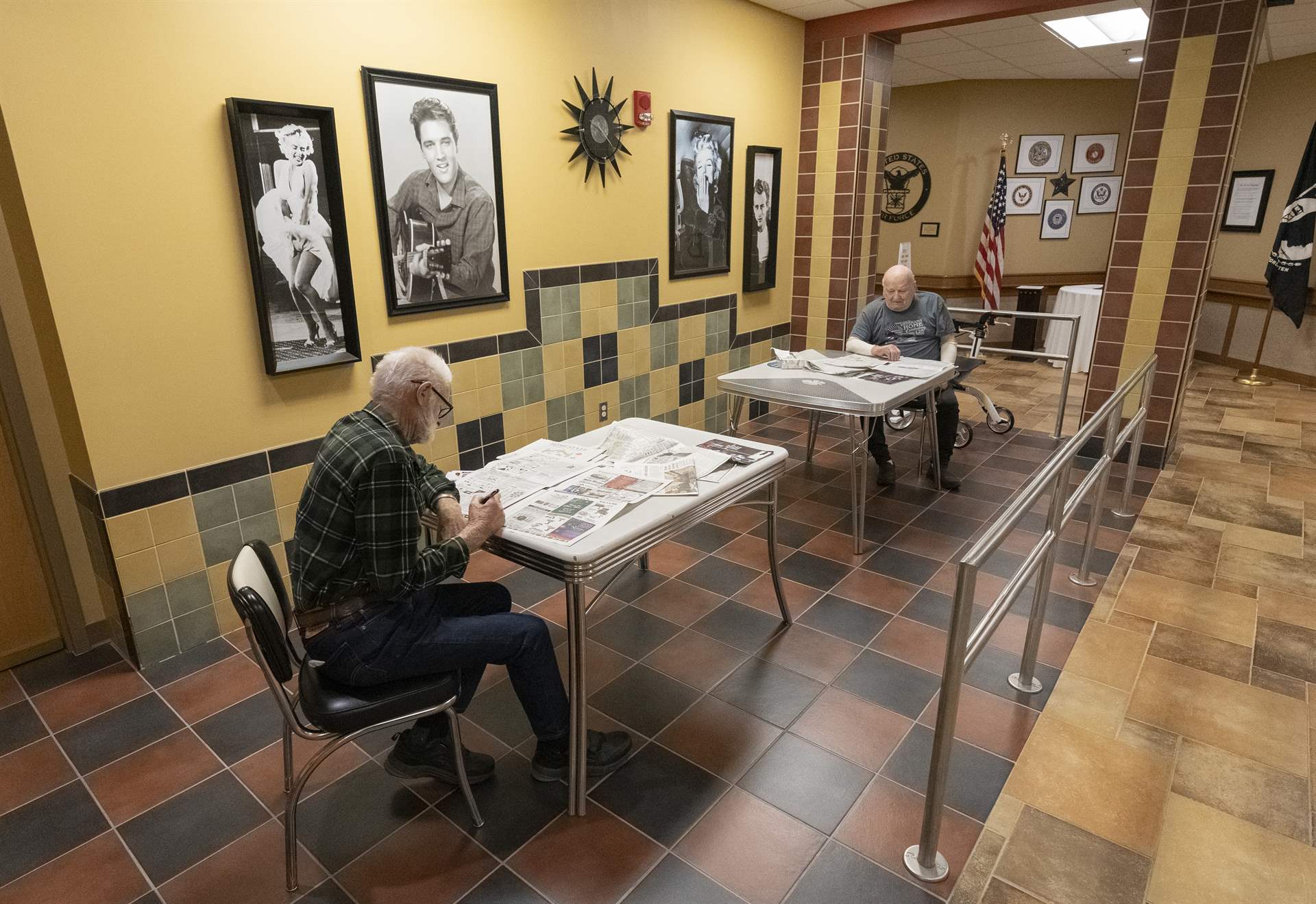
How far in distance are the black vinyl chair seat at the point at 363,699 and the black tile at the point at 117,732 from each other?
101 cm

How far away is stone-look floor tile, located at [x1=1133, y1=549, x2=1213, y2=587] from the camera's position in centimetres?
338

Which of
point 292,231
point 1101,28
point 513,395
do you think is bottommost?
point 513,395

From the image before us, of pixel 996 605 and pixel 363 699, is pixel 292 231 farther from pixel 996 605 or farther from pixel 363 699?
pixel 996 605

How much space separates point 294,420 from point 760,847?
91.6 inches

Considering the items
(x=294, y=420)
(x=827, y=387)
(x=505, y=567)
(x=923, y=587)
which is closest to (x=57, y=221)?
(x=294, y=420)

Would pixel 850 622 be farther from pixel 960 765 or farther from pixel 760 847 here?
pixel 760 847

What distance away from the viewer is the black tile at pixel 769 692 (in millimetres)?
2479

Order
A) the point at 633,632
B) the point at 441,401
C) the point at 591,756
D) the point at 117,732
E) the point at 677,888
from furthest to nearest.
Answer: the point at 633,632
the point at 117,732
the point at 591,756
the point at 441,401
the point at 677,888

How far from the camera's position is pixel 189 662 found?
2787 mm

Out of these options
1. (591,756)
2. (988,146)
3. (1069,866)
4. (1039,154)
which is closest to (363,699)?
(591,756)

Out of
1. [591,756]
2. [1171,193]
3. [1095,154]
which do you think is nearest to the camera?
[591,756]

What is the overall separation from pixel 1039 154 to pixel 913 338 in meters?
5.03

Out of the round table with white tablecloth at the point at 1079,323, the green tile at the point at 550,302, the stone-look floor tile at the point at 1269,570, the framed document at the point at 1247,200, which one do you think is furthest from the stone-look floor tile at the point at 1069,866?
the framed document at the point at 1247,200

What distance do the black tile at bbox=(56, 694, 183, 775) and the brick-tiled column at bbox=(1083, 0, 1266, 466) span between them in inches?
197
